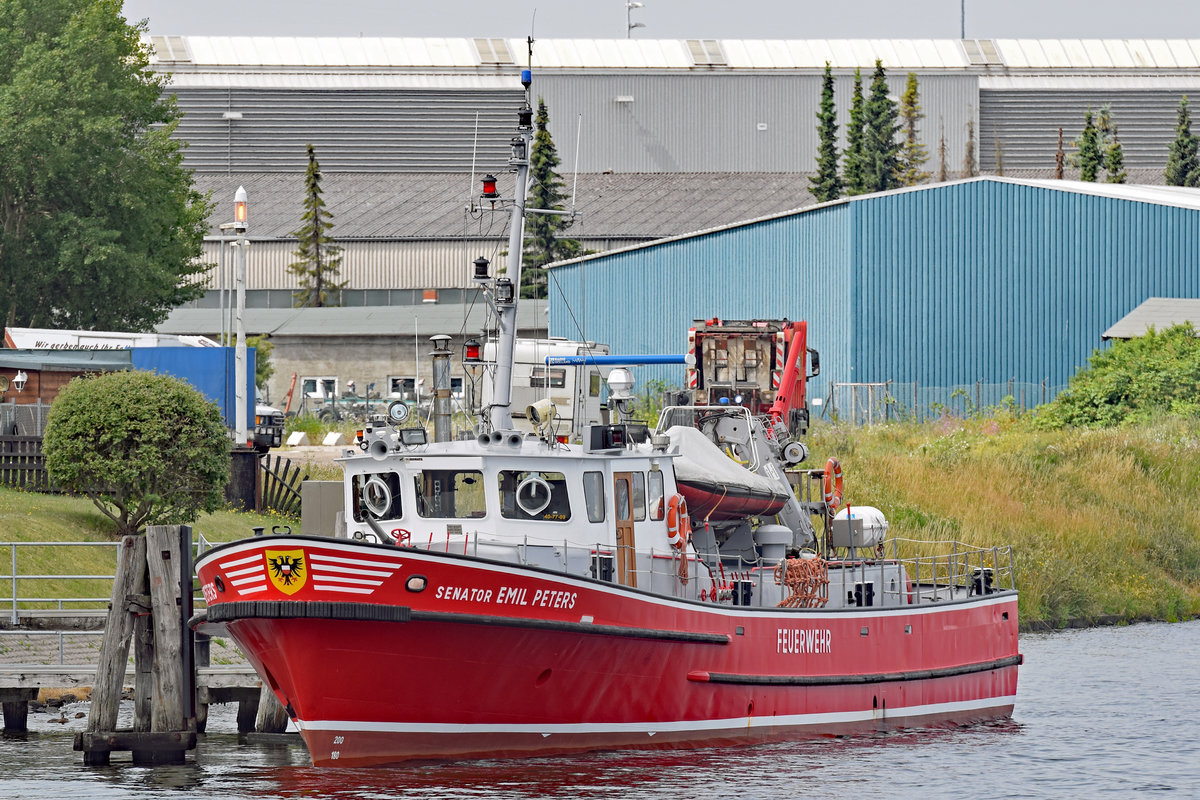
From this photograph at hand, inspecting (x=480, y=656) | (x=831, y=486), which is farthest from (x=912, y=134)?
(x=480, y=656)

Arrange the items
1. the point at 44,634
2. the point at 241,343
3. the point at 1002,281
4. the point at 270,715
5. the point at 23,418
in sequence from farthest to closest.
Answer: the point at 1002,281 < the point at 23,418 < the point at 241,343 < the point at 44,634 < the point at 270,715

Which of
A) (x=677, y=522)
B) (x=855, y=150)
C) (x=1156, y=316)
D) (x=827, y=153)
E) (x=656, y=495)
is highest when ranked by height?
(x=855, y=150)

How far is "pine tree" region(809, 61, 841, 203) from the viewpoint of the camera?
78.6m

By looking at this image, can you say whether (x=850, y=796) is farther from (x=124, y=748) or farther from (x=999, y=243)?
(x=999, y=243)

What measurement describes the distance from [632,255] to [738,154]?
2970 centimetres

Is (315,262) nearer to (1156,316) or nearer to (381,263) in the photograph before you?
(381,263)

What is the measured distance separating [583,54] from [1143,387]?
48.9 metres

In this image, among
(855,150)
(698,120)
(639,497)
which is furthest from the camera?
(698,120)

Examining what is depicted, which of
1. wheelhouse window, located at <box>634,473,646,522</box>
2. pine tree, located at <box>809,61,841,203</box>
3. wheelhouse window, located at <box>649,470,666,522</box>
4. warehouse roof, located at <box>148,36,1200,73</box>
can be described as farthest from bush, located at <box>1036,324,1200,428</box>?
warehouse roof, located at <box>148,36,1200,73</box>

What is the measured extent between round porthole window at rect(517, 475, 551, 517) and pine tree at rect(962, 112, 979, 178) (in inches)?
2591

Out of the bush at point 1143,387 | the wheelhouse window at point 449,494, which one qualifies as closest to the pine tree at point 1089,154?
the bush at point 1143,387

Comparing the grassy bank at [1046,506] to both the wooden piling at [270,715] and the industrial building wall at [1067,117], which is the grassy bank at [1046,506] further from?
the industrial building wall at [1067,117]

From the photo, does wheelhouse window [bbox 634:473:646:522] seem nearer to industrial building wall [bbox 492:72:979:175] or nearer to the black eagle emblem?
the black eagle emblem

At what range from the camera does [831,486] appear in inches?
985
